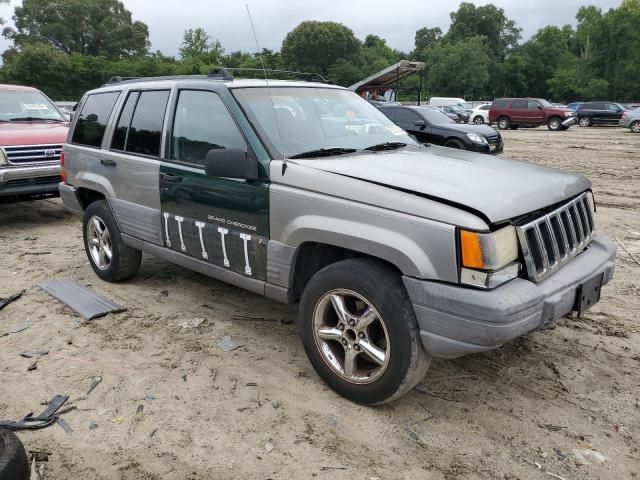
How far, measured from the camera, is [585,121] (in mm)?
31547

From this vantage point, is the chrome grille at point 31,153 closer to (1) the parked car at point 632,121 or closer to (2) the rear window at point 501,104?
(1) the parked car at point 632,121

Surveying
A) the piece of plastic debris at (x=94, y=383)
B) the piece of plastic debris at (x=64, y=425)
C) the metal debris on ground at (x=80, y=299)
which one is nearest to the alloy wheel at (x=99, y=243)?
the metal debris on ground at (x=80, y=299)

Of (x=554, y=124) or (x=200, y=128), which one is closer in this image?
(x=200, y=128)

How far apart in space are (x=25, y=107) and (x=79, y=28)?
231ft

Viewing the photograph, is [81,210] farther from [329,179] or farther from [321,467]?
[321,467]

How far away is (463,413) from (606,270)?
1266 millimetres

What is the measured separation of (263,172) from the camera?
11.3 feet

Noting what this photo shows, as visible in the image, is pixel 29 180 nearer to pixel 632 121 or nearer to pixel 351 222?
pixel 351 222

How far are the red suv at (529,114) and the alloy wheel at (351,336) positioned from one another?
28234mm

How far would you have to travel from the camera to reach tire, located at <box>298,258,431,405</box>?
2.86 metres

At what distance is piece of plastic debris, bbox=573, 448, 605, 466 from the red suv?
28.2m

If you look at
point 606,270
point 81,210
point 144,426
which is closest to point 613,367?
point 606,270

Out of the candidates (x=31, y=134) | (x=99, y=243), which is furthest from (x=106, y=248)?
(x=31, y=134)

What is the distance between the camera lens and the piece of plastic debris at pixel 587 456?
8.98 feet
